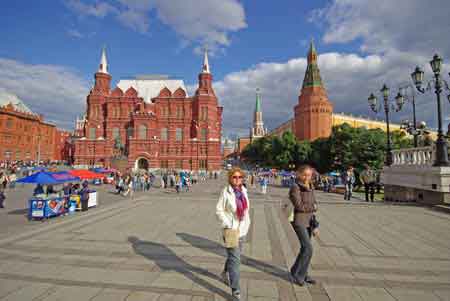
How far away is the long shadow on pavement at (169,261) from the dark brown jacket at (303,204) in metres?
1.68

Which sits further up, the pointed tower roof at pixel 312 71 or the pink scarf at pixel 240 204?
the pointed tower roof at pixel 312 71

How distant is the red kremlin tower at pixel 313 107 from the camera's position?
8619cm

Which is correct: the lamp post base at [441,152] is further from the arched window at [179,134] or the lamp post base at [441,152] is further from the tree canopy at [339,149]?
the arched window at [179,134]

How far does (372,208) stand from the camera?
1214 cm

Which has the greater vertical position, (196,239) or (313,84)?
(313,84)

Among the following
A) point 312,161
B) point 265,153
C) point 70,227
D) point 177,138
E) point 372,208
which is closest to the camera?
point 70,227

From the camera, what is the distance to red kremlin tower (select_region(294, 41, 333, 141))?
86188mm

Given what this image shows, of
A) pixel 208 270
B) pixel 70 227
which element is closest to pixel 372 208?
pixel 208 270

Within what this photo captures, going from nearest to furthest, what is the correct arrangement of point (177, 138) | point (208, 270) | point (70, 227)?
point (208, 270) < point (70, 227) < point (177, 138)

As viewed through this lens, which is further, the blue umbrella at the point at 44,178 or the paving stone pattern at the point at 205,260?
the blue umbrella at the point at 44,178

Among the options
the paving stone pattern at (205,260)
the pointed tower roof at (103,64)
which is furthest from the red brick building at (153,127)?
the paving stone pattern at (205,260)

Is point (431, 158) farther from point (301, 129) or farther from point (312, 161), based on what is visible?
point (301, 129)

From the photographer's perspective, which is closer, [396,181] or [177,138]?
[396,181]

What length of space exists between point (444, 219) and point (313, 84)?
8574 centimetres
